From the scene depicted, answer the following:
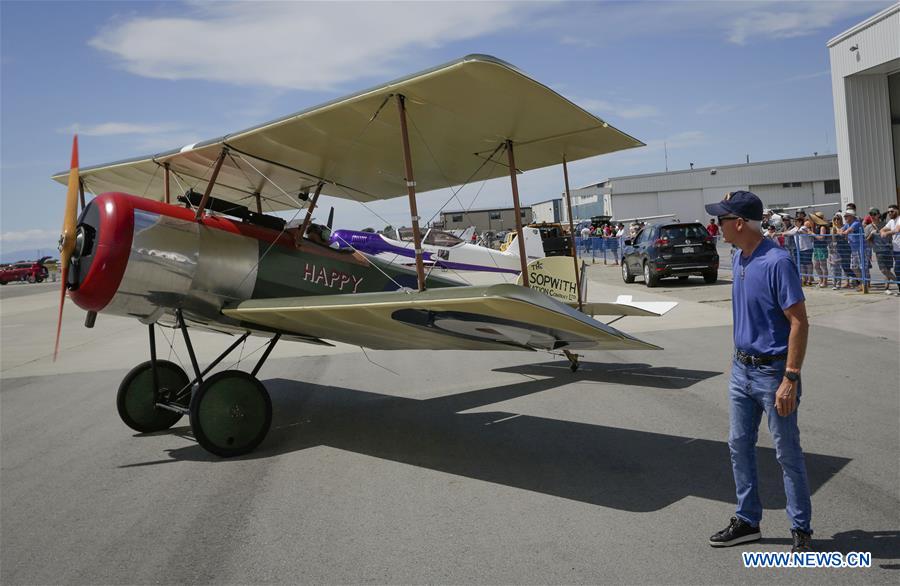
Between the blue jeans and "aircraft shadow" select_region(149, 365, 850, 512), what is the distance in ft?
2.12

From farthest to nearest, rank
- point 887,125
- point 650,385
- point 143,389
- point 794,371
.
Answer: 1. point 887,125
2. point 650,385
3. point 143,389
4. point 794,371

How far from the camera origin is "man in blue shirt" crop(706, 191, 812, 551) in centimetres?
314

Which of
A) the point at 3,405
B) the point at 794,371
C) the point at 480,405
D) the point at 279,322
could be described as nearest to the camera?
the point at 794,371

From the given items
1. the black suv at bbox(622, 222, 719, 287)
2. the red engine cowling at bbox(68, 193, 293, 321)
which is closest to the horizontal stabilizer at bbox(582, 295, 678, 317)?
the red engine cowling at bbox(68, 193, 293, 321)

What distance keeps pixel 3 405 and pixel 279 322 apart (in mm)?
4481

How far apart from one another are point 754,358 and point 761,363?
0.04 meters

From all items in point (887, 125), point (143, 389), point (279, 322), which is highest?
point (887, 125)

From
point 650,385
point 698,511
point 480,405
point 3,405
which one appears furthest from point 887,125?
point 3,405

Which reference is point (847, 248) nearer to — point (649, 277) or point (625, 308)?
point (649, 277)

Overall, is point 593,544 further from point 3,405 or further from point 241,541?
point 3,405

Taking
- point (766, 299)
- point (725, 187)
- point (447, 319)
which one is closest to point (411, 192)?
point (447, 319)

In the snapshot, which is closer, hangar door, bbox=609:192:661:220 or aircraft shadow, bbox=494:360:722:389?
aircraft shadow, bbox=494:360:722:389

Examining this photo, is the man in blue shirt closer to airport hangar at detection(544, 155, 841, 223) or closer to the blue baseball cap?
the blue baseball cap

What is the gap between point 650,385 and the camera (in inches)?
289
